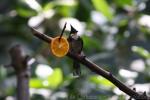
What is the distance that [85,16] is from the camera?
1.18 m

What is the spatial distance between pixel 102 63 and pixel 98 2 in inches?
5.9

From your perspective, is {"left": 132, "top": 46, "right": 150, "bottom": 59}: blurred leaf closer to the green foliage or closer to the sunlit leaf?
the green foliage

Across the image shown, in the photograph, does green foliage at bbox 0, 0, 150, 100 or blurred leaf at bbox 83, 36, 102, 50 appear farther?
blurred leaf at bbox 83, 36, 102, 50

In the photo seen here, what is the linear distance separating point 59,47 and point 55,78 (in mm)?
663

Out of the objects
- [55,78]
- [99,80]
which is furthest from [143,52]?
[55,78]

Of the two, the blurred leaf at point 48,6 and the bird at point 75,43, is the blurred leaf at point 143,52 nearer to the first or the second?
the blurred leaf at point 48,6

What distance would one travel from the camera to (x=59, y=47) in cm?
31

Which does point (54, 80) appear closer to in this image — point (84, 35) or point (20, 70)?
point (84, 35)

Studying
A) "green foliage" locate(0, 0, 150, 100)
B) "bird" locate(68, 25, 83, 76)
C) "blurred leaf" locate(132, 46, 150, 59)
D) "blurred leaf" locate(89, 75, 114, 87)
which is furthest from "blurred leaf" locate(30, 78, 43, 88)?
"bird" locate(68, 25, 83, 76)

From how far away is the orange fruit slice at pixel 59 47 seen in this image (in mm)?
309

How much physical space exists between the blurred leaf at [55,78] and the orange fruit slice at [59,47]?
650mm

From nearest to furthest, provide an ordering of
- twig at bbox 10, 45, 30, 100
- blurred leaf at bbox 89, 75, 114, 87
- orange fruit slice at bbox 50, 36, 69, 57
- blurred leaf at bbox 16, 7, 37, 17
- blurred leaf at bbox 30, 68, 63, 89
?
1. orange fruit slice at bbox 50, 36, 69, 57
2. twig at bbox 10, 45, 30, 100
3. blurred leaf at bbox 89, 75, 114, 87
4. blurred leaf at bbox 30, 68, 63, 89
5. blurred leaf at bbox 16, 7, 37, 17

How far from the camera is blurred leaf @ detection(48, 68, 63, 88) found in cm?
96

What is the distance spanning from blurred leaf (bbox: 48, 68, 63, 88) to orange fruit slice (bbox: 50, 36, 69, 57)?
650 mm
